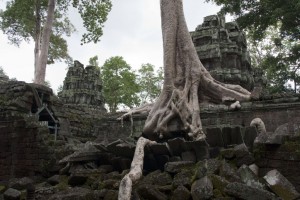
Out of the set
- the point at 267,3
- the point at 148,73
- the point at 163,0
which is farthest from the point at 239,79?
the point at 148,73

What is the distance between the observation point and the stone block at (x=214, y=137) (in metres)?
4.82

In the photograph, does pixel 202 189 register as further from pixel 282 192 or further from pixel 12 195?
pixel 12 195

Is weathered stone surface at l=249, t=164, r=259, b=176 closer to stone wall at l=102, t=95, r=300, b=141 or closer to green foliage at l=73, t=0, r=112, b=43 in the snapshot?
stone wall at l=102, t=95, r=300, b=141

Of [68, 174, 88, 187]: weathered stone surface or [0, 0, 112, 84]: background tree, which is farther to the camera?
[0, 0, 112, 84]: background tree

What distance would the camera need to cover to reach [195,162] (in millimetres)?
4617

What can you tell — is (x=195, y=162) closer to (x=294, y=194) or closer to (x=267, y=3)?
(x=294, y=194)

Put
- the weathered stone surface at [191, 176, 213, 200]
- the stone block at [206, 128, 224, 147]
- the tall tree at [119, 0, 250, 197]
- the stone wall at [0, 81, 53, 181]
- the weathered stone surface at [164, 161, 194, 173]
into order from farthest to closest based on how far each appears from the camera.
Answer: the stone wall at [0, 81, 53, 181] → the tall tree at [119, 0, 250, 197] → the stone block at [206, 128, 224, 147] → the weathered stone surface at [164, 161, 194, 173] → the weathered stone surface at [191, 176, 213, 200]

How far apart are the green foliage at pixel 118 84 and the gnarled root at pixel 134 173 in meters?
24.4

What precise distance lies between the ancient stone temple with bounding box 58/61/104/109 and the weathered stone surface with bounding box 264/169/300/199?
58.5 feet

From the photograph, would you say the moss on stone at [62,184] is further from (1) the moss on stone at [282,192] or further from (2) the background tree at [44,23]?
(2) the background tree at [44,23]

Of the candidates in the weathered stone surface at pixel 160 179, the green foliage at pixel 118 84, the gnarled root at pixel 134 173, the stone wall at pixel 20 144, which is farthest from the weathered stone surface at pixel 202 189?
the green foliage at pixel 118 84

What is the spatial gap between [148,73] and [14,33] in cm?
1490

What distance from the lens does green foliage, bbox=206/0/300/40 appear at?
13.2m

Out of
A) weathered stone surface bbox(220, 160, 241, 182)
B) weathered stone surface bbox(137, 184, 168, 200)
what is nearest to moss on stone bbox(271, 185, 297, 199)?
weathered stone surface bbox(220, 160, 241, 182)
